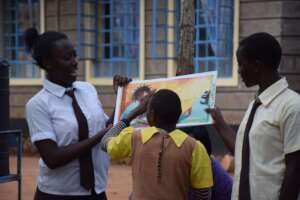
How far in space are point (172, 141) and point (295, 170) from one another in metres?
0.64

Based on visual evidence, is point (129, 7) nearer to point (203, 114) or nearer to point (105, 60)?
point (105, 60)

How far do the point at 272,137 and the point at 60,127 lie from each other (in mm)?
1053

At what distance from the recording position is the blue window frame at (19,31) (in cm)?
1232

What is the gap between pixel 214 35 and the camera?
33.1 ft

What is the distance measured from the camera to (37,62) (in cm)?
291

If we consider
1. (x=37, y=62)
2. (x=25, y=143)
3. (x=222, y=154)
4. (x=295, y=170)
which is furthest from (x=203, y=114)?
(x=25, y=143)

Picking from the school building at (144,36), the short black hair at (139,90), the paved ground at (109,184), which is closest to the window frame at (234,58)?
the school building at (144,36)

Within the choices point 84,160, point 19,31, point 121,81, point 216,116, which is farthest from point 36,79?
point 216,116

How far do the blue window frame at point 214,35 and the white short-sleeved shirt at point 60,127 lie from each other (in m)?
7.31

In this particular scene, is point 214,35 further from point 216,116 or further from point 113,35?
point 216,116

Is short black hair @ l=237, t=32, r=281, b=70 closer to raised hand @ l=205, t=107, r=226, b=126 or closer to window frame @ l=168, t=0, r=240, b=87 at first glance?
raised hand @ l=205, t=107, r=226, b=126

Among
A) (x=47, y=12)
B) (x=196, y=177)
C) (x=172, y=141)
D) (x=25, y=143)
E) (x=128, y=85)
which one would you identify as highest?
(x=47, y=12)

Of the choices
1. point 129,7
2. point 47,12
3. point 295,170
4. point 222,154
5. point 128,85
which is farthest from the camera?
point 47,12

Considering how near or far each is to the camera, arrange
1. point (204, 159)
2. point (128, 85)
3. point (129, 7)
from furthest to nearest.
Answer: point (129, 7)
point (128, 85)
point (204, 159)
